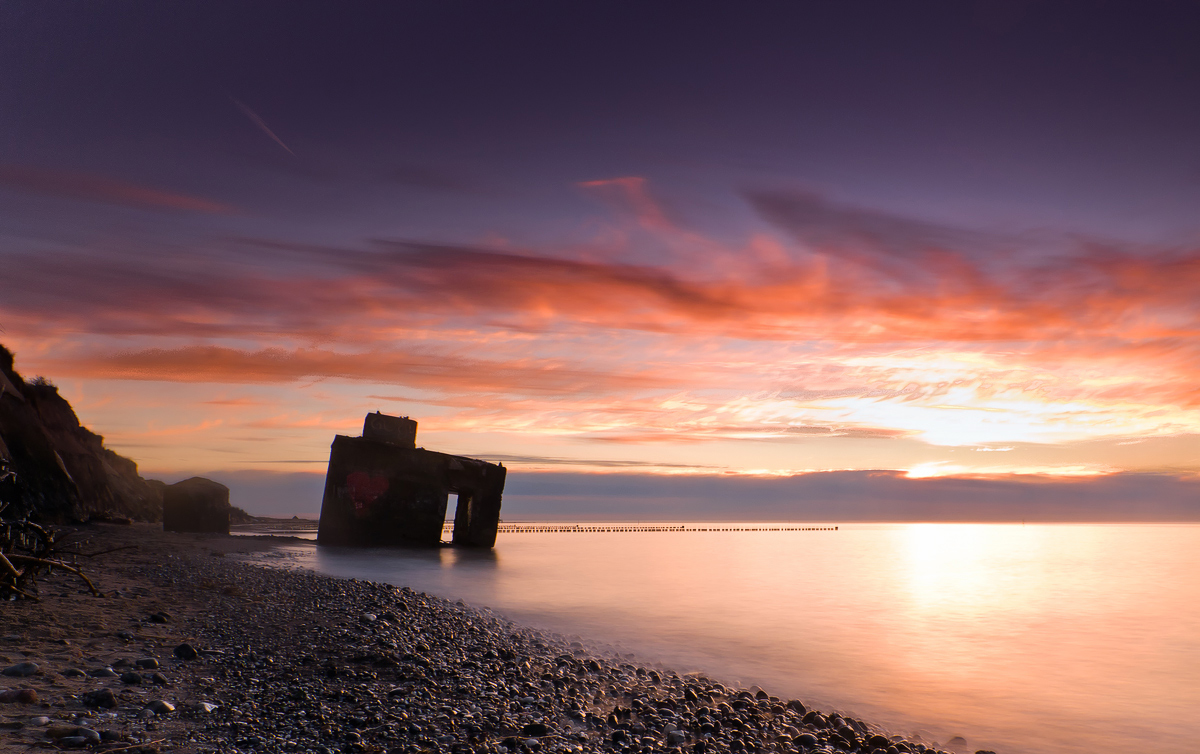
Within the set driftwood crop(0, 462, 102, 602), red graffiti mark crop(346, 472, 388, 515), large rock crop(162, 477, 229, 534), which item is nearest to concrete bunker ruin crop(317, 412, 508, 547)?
red graffiti mark crop(346, 472, 388, 515)

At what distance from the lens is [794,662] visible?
15.0 m

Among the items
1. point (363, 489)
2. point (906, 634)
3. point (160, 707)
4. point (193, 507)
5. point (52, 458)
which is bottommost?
point (193, 507)

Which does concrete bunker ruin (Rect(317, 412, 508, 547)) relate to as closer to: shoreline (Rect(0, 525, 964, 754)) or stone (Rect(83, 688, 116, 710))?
shoreline (Rect(0, 525, 964, 754))

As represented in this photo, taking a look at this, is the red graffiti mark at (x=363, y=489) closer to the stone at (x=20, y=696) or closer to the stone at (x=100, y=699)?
the stone at (x=100, y=699)

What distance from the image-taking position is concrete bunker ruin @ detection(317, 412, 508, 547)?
98.0 feet

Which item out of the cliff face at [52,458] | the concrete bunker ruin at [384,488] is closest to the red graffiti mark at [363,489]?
the concrete bunker ruin at [384,488]

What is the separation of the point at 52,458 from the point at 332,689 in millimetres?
25910

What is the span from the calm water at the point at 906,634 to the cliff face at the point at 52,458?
863cm

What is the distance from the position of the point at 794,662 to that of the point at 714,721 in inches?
306

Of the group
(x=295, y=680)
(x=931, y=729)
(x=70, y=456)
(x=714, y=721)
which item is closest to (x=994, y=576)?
(x=931, y=729)

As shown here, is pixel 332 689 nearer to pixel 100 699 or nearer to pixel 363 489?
pixel 100 699

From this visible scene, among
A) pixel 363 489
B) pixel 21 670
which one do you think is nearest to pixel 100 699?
pixel 21 670

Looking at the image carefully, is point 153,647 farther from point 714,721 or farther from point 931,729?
point 931,729

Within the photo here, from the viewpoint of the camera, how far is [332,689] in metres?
7.22
